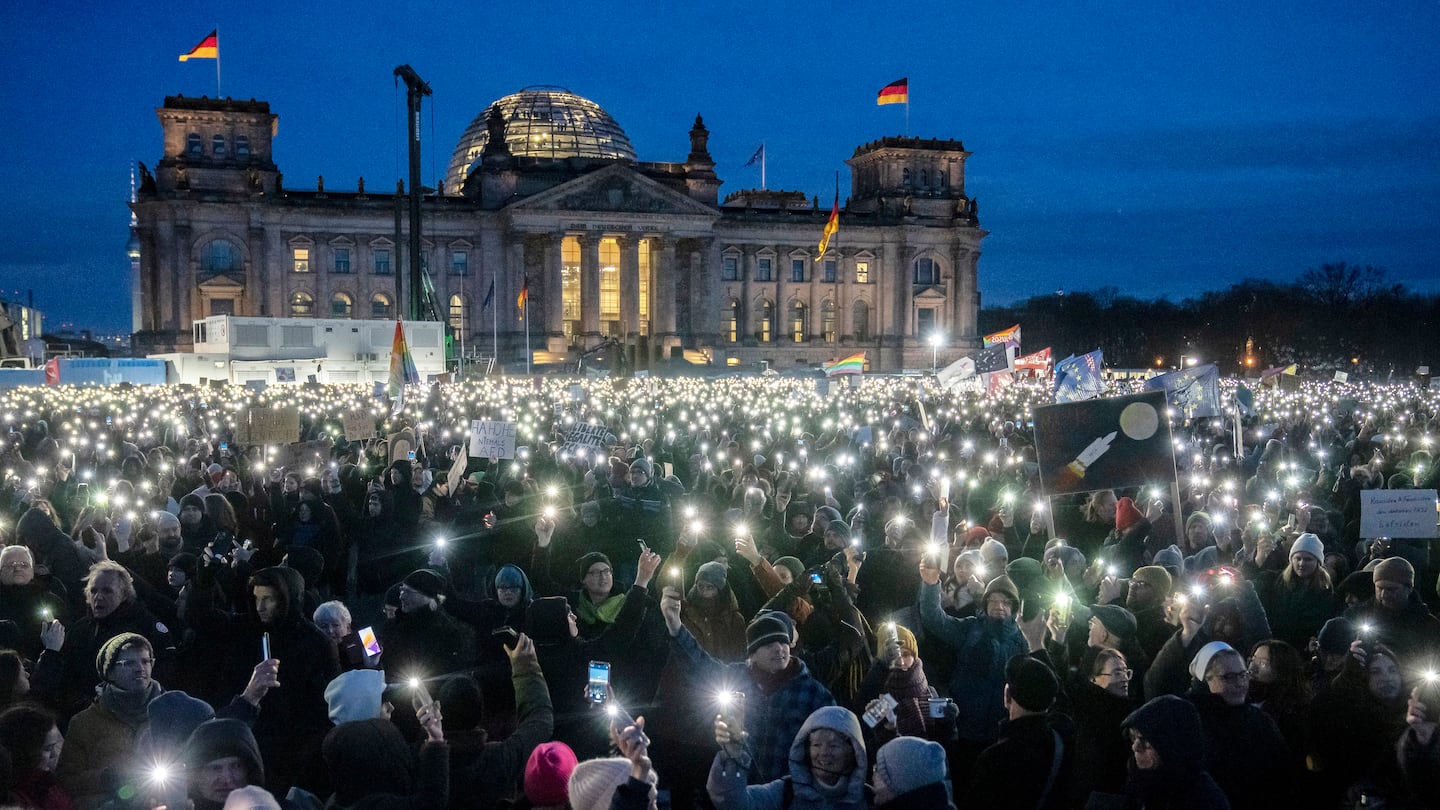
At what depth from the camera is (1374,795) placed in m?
4.73

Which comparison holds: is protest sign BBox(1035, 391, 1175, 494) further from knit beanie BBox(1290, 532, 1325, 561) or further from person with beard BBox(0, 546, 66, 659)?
person with beard BBox(0, 546, 66, 659)

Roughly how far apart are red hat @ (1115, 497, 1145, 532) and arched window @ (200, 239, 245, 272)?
228 feet

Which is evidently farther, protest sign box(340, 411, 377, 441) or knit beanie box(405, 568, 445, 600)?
protest sign box(340, 411, 377, 441)

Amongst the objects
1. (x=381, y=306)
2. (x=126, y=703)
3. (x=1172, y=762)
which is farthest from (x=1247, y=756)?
(x=381, y=306)

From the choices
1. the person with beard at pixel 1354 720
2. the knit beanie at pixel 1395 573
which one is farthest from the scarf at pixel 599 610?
the knit beanie at pixel 1395 573

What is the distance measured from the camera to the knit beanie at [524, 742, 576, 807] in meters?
4.10

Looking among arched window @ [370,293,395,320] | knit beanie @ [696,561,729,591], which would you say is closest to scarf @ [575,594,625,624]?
knit beanie @ [696,561,729,591]

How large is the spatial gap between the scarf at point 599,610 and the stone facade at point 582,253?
56.4m

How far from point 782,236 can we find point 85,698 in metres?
75.5

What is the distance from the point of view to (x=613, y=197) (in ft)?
239

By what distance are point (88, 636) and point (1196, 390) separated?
56.0 feet

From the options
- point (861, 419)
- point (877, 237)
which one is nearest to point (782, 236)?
point (877, 237)

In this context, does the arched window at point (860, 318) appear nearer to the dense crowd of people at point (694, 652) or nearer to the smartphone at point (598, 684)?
the dense crowd of people at point (694, 652)

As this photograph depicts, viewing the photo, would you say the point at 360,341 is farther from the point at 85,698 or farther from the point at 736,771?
the point at 736,771
